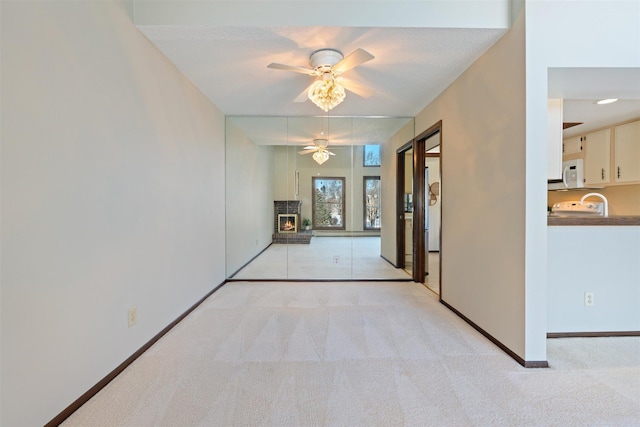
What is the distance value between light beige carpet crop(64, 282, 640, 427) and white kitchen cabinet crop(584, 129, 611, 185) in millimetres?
2778

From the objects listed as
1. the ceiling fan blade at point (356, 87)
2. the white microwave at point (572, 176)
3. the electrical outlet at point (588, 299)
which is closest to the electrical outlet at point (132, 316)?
the ceiling fan blade at point (356, 87)

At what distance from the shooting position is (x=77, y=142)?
5.11ft

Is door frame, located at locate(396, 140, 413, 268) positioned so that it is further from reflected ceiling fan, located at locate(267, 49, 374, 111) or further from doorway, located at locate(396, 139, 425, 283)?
reflected ceiling fan, located at locate(267, 49, 374, 111)

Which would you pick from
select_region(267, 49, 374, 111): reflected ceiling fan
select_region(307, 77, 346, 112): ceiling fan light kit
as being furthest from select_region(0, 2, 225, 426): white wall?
select_region(307, 77, 346, 112): ceiling fan light kit

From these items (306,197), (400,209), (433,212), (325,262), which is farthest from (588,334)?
(433,212)

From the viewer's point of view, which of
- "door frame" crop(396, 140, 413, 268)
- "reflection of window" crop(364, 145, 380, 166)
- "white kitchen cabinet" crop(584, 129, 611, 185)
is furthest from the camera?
"reflection of window" crop(364, 145, 380, 166)

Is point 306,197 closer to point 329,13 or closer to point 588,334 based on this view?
point 329,13

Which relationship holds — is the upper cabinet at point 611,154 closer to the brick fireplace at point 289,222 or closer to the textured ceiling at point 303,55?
the textured ceiling at point 303,55

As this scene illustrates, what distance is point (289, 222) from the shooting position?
17.0 feet

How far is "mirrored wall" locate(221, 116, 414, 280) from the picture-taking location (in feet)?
14.1

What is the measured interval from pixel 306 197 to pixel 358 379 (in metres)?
3.54

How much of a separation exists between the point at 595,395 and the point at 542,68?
213cm

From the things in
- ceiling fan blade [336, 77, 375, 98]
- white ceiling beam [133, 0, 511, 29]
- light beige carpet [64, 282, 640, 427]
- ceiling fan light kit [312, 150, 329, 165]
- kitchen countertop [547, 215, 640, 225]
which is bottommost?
light beige carpet [64, 282, 640, 427]

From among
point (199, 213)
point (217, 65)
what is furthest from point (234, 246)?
point (217, 65)
